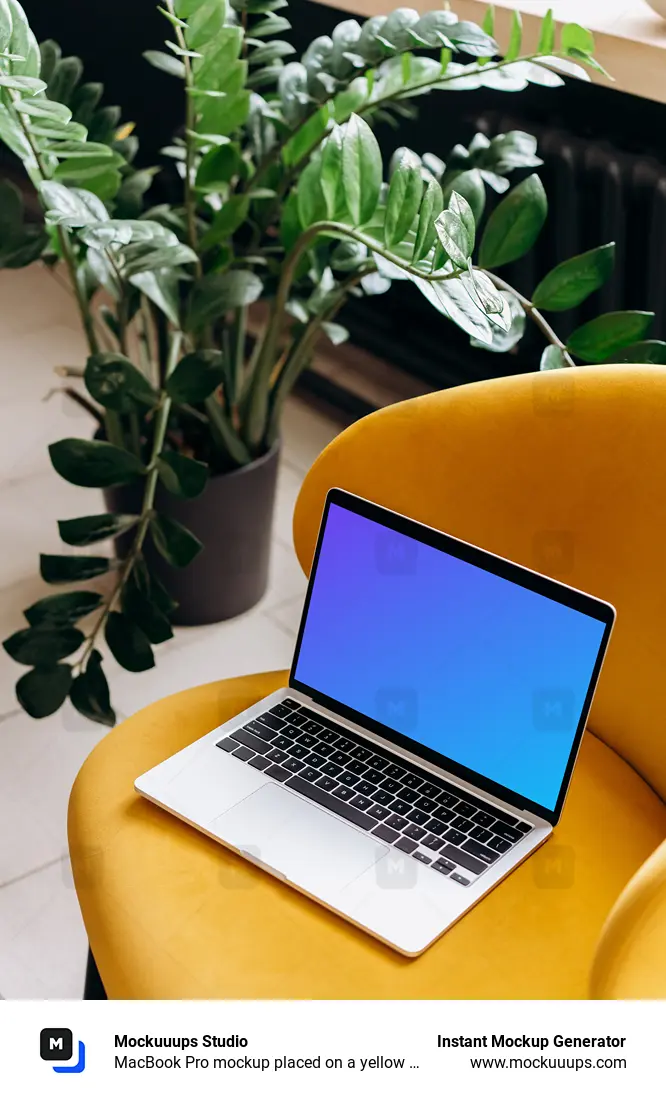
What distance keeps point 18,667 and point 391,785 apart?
0.95 meters

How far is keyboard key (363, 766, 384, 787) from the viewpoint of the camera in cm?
101

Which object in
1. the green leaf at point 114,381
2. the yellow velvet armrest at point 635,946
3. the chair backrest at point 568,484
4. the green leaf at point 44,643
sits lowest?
the green leaf at point 44,643

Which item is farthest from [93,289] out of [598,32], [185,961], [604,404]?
[185,961]

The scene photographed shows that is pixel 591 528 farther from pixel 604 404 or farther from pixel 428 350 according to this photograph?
pixel 428 350

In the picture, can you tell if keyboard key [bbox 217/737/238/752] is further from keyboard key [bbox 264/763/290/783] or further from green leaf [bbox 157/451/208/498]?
green leaf [bbox 157/451/208/498]

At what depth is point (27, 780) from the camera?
1.60 meters

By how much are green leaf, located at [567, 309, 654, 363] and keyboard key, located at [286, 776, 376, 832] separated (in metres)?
0.52

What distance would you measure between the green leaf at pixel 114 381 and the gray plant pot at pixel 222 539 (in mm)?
297

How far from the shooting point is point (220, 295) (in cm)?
146

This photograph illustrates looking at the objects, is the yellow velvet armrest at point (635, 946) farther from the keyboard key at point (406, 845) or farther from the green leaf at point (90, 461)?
the green leaf at point (90, 461)

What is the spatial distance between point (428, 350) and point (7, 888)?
1.40m

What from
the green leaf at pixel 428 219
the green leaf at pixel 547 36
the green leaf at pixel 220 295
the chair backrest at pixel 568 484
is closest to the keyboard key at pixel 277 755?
the chair backrest at pixel 568 484

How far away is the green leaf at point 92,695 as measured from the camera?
52.6 inches
